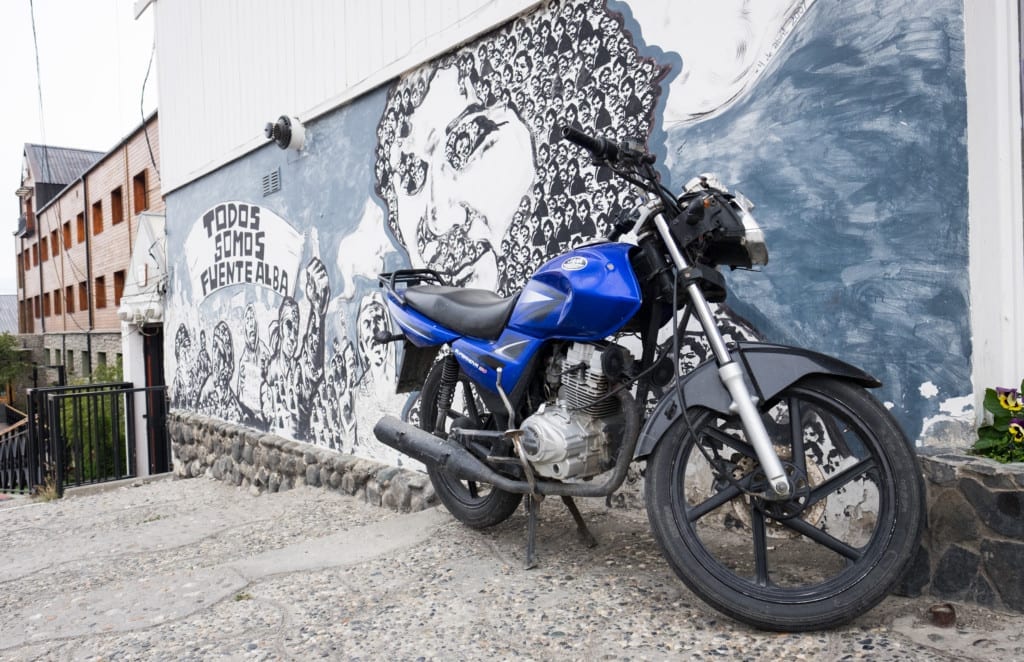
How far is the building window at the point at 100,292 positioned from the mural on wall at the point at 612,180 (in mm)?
16107

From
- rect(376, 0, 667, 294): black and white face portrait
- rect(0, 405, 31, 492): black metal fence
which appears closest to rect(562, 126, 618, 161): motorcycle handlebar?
rect(376, 0, 667, 294): black and white face portrait

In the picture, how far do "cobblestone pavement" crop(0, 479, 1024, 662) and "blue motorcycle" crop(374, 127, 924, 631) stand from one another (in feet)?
0.50

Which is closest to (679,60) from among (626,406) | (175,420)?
(626,406)

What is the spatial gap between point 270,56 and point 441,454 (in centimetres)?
513

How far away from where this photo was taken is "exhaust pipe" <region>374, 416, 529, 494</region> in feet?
8.78

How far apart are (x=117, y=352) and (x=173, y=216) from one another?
1178 centimetres

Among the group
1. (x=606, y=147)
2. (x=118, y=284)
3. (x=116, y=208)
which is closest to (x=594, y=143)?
(x=606, y=147)

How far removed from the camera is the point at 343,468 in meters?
4.95

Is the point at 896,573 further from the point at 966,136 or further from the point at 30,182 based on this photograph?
the point at 30,182

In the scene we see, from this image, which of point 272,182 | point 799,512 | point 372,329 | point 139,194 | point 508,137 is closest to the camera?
point 799,512

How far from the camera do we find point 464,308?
290cm

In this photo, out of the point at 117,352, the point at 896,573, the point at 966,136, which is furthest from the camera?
the point at 117,352

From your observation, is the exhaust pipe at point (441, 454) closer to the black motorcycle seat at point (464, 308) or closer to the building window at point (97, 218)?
the black motorcycle seat at point (464, 308)

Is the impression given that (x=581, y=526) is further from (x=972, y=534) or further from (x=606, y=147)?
(x=606, y=147)
